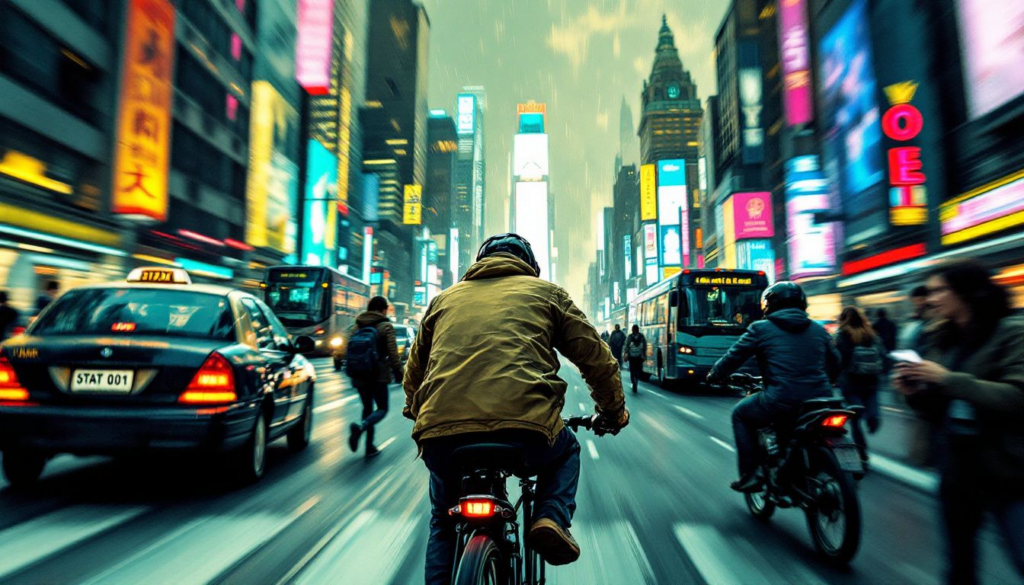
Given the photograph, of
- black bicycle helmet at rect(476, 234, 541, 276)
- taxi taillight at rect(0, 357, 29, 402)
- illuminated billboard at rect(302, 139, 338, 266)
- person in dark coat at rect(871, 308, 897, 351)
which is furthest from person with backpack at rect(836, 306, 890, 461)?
illuminated billboard at rect(302, 139, 338, 266)

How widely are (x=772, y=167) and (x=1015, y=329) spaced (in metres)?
67.8

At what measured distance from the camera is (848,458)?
144 inches

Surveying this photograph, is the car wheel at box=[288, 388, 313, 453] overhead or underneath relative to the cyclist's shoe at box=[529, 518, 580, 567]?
underneath

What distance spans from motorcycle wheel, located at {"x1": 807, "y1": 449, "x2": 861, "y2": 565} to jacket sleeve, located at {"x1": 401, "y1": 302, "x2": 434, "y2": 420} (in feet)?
8.16

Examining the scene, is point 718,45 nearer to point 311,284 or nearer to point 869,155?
point 869,155

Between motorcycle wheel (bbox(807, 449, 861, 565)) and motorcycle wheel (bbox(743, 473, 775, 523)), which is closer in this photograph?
motorcycle wheel (bbox(807, 449, 861, 565))

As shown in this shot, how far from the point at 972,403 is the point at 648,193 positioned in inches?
4066

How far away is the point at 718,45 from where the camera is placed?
267 feet

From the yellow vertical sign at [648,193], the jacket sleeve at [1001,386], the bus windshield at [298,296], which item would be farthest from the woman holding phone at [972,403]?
the yellow vertical sign at [648,193]

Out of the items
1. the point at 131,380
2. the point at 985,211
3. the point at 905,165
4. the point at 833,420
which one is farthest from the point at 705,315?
the point at 905,165

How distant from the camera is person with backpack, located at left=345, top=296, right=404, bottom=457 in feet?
23.3

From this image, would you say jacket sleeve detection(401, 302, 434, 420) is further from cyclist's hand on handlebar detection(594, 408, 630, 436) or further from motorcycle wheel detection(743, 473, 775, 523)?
motorcycle wheel detection(743, 473, 775, 523)

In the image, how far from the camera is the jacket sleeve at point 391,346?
6851 millimetres

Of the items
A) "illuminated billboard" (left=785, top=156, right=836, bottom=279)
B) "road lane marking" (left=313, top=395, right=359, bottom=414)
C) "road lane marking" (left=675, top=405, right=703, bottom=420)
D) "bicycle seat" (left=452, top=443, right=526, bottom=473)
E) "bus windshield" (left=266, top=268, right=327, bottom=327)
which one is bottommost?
"road lane marking" (left=675, top=405, right=703, bottom=420)
